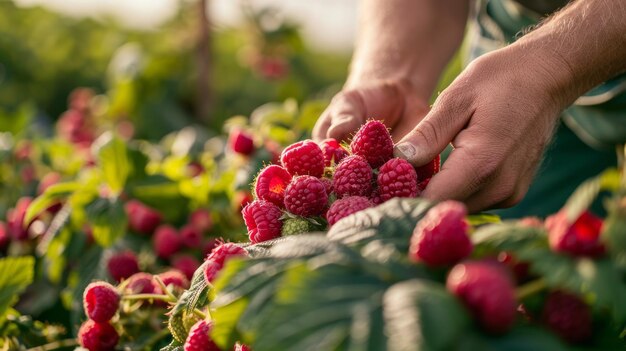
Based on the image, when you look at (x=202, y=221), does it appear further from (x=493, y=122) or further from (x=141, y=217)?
(x=493, y=122)

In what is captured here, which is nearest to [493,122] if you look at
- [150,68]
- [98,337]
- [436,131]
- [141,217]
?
[436,131]

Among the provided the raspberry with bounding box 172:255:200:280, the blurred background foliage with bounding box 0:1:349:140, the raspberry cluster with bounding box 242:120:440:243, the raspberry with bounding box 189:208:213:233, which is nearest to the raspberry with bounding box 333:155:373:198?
the raspberry cluster with bounding box 242:120:440:243

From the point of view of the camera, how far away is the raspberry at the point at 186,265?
5.89 ft

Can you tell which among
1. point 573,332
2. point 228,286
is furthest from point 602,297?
point 228,286

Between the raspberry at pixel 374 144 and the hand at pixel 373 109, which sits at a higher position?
the raspberry at pixel 374 144

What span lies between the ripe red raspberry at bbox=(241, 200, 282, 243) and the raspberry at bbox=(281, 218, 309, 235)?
19 mm

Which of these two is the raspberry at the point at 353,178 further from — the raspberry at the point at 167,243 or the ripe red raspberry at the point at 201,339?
the raspberry at the point at 167,243

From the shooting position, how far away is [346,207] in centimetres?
105

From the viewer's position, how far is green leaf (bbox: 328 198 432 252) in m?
0.85

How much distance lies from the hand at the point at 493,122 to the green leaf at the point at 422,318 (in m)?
0.57

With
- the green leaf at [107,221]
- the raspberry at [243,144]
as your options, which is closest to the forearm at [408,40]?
the raspberry at [243,144]

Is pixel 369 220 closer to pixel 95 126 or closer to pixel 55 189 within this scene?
pixel 55 189

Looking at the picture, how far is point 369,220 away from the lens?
35.3 inches

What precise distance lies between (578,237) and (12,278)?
120 centimetres
